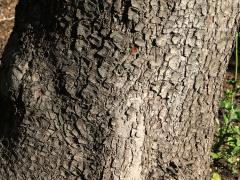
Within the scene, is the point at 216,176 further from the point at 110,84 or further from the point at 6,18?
the point at 6,18

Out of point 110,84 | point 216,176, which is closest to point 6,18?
point 216,176

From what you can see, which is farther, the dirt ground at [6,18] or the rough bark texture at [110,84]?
the dirt ground at [6,18]

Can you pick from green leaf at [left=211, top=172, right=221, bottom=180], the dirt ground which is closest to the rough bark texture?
green leaf at [left=211, top=172, right=221, bottom=180]

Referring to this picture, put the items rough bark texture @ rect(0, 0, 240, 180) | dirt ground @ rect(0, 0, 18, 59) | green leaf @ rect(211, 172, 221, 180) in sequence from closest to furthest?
rough bark texture @ rect(0, 0, 240, 180)
green leaf @ rect(211, 172, 221, 180)
dirt ground @ rect(0, 0, 18, 59)

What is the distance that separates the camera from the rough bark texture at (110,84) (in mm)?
2057

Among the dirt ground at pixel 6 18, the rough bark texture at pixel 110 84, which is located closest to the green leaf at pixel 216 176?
the rough bark texture at pixel 110 84

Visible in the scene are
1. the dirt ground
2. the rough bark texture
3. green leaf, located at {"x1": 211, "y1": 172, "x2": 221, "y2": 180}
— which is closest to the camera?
the rough bark texture

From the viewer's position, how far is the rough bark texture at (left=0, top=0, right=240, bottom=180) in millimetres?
2057

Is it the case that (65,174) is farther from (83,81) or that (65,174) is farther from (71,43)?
(71,43)

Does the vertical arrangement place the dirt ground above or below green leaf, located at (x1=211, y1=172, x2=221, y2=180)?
above

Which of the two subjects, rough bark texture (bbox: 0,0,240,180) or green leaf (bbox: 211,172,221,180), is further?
green leaf (bbox: 211,172,221,180)

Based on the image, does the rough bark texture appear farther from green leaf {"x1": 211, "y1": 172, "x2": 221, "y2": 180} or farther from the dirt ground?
the dirt ground

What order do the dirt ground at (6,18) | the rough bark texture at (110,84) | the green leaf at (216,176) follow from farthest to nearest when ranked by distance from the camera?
the dirt ground at (6,18) < the green leaf at (216,176) < the rough bark texture at (110,84)

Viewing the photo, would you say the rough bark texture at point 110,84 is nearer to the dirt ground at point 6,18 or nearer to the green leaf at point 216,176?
the green leaf at point 216,176
